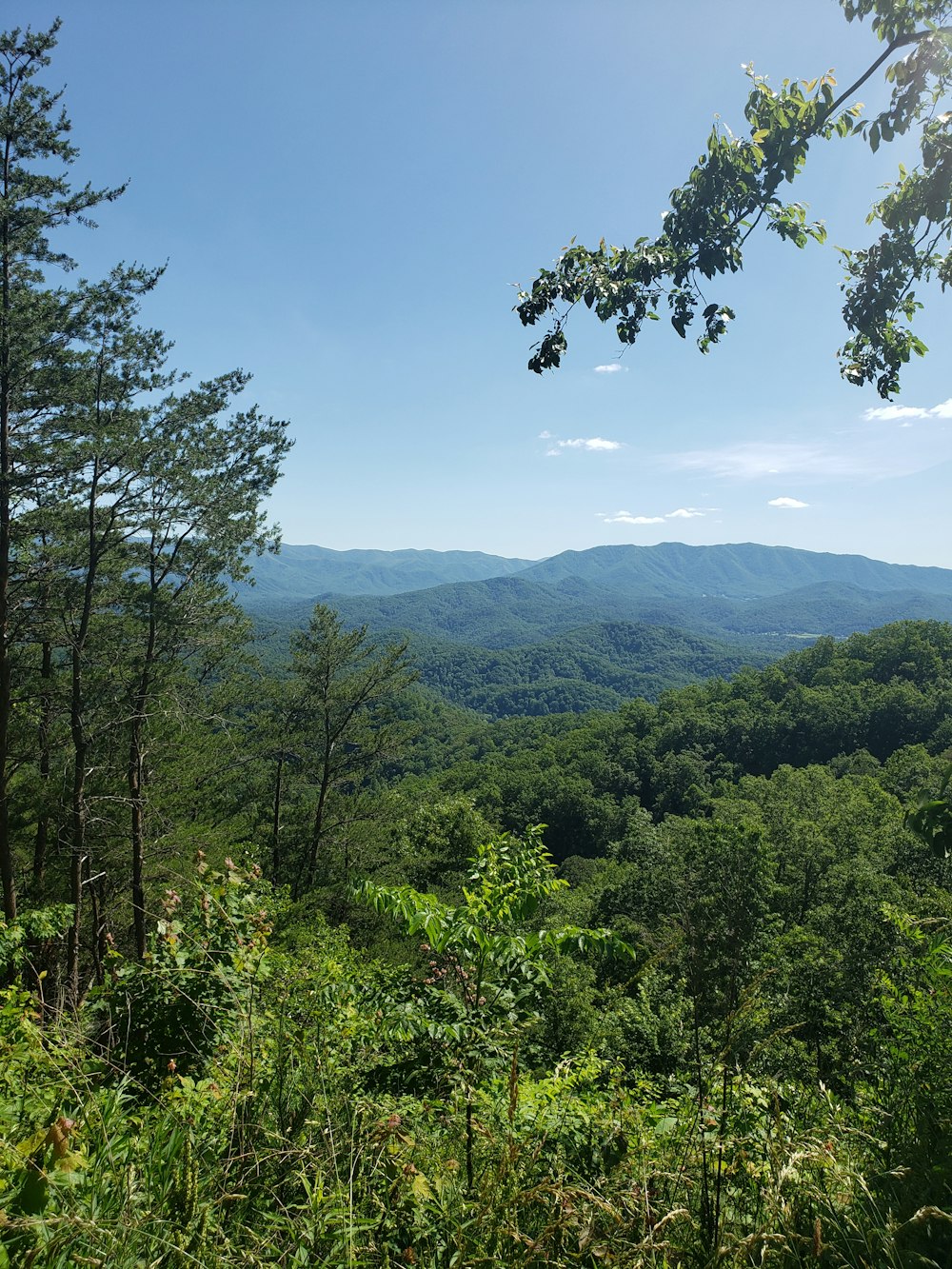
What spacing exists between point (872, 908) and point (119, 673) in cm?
1833

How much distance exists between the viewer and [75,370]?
810 centimetres

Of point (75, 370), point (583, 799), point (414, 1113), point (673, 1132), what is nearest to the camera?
point (673, 1132)

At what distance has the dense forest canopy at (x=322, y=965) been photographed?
173cm

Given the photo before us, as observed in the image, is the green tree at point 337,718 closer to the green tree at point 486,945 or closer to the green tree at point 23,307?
the green tree at point 23,307

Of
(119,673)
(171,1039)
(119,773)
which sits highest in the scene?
(119,673)

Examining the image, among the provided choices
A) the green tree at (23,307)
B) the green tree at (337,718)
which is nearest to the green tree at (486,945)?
the green tree at (23,307)

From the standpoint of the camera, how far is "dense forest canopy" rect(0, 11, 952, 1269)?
1.73 metres

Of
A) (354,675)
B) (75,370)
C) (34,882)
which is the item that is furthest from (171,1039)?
(354,675)

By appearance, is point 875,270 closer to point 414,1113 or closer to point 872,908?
point 414,1113

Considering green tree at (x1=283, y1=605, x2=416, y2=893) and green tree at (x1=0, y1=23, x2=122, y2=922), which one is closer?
green tree at (x1=0, y1=23, x2=122, y2=922)

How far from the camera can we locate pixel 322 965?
4.70 meters

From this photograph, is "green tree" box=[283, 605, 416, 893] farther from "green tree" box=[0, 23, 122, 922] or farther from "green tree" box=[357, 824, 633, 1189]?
"green tree" box=[357, 824, 633, 1189]

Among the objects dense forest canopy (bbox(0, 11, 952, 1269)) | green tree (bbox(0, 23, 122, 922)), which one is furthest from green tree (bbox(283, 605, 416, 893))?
green tree (bbox(0, 23, 122, 922))

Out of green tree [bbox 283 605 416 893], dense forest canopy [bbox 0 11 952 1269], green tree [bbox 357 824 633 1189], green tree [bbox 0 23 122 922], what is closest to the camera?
dense forest canopy [bbox 0 11 952 1269]
